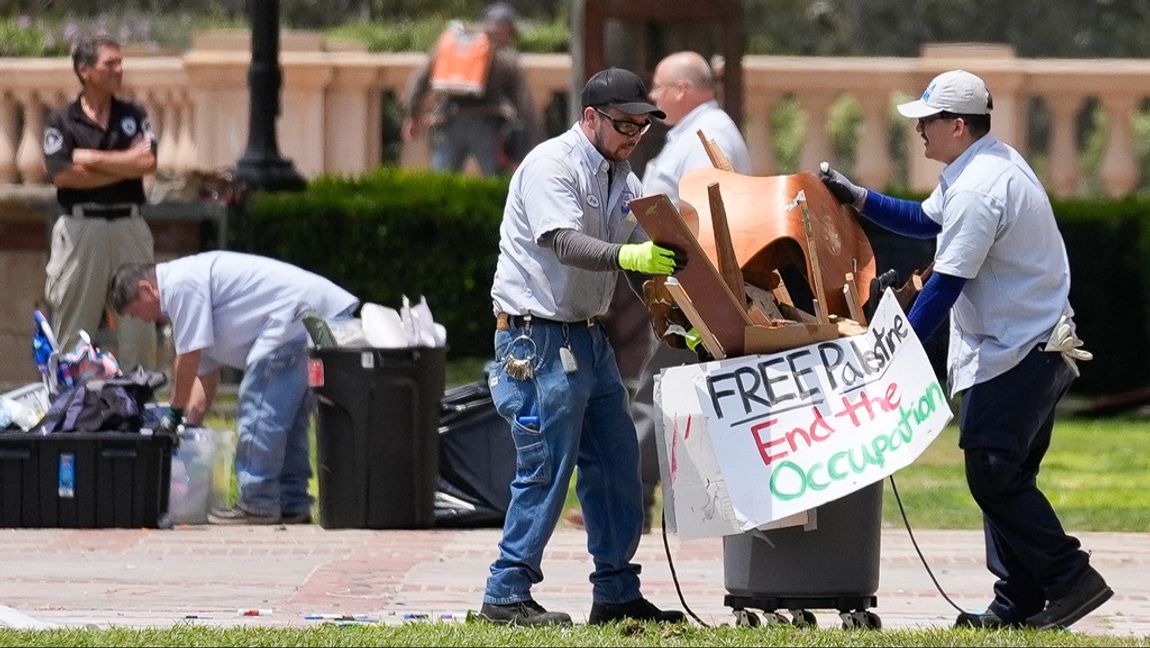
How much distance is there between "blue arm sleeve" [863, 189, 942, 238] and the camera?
27.9 ft

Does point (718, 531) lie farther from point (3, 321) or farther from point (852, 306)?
→ point (3, 321)

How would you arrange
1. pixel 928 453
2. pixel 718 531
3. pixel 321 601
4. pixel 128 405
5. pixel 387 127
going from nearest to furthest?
pixel 718 531, pixel 321 601, pixel 128 405, pixel 928 453, pixel 387 127

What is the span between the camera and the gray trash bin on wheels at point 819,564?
803cm

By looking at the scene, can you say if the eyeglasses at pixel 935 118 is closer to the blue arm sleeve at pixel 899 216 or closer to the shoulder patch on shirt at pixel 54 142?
the blue arm sleeve at pixel 899 216

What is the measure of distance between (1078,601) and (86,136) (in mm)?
6434

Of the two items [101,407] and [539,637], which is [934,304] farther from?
[101,407]

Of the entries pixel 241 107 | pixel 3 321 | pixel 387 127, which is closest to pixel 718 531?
pixel 3 321

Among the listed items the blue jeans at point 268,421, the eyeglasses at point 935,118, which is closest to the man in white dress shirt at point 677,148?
the blue jeans at point 268,421

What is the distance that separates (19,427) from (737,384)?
4549 mm

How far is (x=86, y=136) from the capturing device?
41.2ft

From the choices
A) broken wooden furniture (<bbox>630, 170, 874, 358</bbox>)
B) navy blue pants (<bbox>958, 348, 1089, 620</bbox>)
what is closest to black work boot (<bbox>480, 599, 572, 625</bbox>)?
broken wooden furniture (<bbox>630, 170, 874, 358</bbox>)

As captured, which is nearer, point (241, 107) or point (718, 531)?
point (718, 531)

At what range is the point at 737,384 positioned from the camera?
7891 millimetres

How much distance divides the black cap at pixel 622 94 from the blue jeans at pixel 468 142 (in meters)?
10.2
